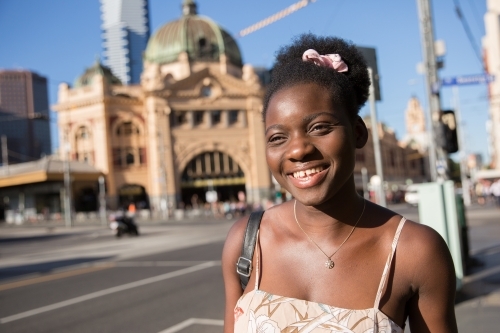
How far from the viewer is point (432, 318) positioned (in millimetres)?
1728

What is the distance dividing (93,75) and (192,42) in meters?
11.7

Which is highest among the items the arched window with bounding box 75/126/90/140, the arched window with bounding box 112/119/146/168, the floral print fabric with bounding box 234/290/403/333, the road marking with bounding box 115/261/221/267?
the arched window with bounding box 75/126/90/140

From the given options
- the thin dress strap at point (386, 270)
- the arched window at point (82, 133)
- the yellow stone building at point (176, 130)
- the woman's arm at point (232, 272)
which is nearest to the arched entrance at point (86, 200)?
the yellow stone building at point (176, 130)

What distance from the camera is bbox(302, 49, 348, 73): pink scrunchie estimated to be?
1.92 m

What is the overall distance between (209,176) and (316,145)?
176 ft

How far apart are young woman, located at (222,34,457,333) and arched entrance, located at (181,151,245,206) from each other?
171 feet

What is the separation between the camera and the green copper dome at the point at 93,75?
2320 inches

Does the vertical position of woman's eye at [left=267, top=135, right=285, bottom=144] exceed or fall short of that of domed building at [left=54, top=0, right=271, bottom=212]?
it falls short

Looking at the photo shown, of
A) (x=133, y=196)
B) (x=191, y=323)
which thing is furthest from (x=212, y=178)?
(x=191, y=323)

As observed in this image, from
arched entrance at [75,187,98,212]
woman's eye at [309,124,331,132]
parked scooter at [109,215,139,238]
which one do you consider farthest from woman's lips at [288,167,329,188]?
arched entrance at [75,187,98,212]

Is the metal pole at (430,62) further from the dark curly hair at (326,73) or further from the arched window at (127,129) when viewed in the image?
the arched window at (127,129)

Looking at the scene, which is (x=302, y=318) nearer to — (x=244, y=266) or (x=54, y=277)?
(x=244, y=266)

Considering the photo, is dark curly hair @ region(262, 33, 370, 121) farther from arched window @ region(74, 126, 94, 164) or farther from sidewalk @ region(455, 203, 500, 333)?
arched window @ region(74, 126, 94, 164)

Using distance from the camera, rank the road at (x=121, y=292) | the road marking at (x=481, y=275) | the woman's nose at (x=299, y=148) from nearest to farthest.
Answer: the woman's nose at (x=299, y=148) < the road at (x=121, y=292) < the road marking at (x=481, y=275)
